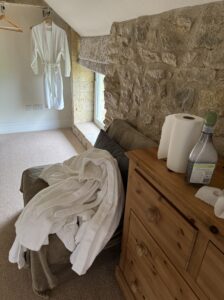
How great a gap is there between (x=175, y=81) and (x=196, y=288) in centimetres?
112

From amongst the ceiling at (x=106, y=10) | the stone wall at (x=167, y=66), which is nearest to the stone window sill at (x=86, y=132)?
the stone wall at (x=167, y=66)

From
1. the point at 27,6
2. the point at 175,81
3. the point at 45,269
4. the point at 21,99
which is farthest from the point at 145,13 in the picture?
the point at 21,99

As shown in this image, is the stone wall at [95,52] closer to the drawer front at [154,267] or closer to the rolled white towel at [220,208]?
the drawer front at [154,267]

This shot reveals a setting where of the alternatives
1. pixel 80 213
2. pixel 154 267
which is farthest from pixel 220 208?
pixel 80 213

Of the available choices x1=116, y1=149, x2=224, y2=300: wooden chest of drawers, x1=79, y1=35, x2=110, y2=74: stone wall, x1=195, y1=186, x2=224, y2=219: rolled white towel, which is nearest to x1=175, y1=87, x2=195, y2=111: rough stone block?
x1=116, y1=149, x2=224, y2=300: wooden chest of drawers

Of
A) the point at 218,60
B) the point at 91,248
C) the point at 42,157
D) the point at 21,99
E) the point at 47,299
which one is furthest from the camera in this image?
the point at 21,99

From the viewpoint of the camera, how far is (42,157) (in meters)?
3.07

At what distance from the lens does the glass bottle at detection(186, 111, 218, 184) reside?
0.75 metres

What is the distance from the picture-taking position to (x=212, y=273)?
2.23ft

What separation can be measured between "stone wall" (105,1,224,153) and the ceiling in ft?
0.15

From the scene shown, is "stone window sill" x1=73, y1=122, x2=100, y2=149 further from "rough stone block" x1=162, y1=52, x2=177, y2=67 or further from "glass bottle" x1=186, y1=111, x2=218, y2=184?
"glass bottle" x1=186, y1=111, x2=218, y2=184

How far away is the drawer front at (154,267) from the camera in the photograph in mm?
864

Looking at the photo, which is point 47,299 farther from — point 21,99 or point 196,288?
point 21,99

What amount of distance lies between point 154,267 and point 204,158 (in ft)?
1.89
